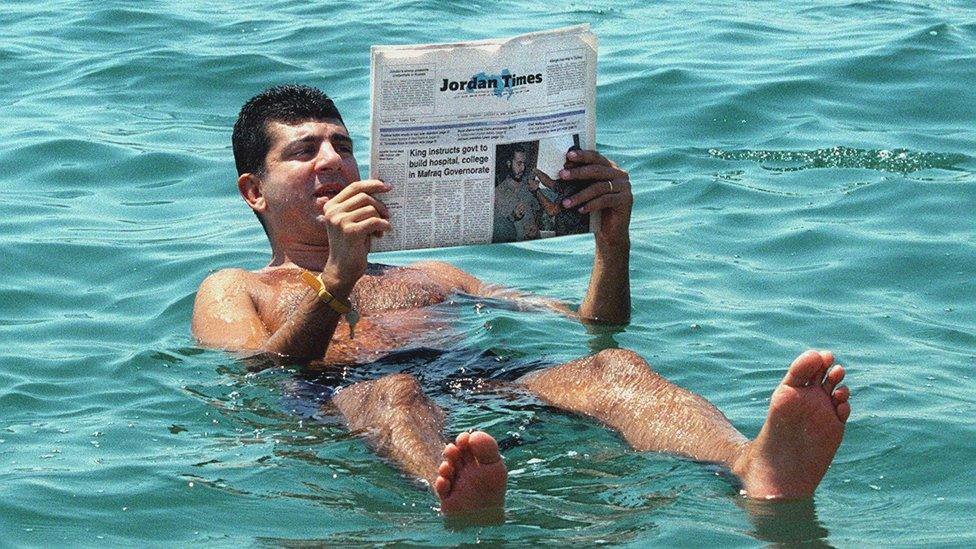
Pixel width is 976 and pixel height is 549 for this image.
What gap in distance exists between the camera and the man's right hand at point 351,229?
177 inches

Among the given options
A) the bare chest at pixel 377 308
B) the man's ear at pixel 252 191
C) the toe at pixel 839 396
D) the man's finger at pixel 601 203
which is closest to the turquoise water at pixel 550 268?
the bare chest at pixel 377 308

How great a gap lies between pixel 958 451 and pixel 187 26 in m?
7.22

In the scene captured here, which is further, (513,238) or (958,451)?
(513,238)

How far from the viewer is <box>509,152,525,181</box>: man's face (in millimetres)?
4902

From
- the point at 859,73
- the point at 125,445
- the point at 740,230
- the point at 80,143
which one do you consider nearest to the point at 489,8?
the point at 859,73

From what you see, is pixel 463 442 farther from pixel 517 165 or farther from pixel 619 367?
pixel 517 165

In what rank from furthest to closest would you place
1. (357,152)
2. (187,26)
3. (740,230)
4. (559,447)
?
(187,26), (357,152), (740,230), (559,447)

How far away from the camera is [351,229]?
4.49 metres

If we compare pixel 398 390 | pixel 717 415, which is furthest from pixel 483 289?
pixel 717 415

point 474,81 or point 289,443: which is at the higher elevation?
point 474,81

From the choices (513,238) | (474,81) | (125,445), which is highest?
(474,81)

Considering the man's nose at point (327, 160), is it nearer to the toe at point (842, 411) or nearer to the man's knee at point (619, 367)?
the man's knee at point (619, 367)

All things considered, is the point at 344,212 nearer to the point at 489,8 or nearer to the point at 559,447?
the point at 559,447

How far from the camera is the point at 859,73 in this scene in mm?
8930
